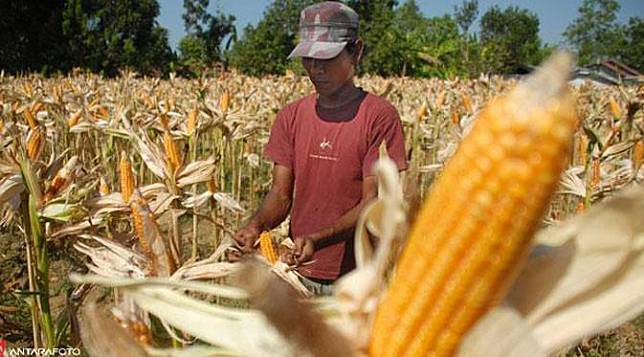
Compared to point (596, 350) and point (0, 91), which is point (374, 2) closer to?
point (0, 91)

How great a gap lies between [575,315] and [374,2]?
51.0m

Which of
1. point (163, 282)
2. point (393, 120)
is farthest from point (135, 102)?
point (163, 282)

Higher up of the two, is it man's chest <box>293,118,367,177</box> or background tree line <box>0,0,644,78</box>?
background tree line <box>0,0,644,78</box>

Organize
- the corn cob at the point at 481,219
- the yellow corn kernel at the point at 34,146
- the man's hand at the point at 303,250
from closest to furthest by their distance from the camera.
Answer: the corn cob at the point at 481,219 < the man's hand at the point at 303,250 < the yellow corn kernel at the point at 34,146

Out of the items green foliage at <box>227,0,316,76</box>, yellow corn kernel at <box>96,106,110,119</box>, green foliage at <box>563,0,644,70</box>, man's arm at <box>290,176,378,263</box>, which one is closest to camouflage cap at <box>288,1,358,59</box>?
man's arm at <box>290,176,378,263</box>

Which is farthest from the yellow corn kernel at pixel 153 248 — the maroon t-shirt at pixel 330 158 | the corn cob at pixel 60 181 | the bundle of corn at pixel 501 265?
the maroon t-shirt at pixel 330 158

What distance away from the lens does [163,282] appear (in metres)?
0.89

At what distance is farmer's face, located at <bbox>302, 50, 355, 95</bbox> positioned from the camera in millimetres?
2328

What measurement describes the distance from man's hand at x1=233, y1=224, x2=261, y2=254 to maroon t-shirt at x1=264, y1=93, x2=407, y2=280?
1.01 feet

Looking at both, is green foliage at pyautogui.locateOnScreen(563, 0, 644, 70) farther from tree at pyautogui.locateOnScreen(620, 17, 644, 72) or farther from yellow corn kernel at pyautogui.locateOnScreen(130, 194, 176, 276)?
yellow corn kernel at pyautogui.locateOnScreen(130, 194, 176, 276)

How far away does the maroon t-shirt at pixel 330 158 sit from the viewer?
94.8 inches

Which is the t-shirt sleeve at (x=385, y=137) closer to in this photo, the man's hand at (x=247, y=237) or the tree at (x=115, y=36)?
the man's hand at (x=247, y=237)

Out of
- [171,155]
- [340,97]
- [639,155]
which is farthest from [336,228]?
[639,155]

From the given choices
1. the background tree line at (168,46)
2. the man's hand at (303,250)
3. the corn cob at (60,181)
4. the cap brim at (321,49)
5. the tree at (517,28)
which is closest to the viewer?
the man's hand at (303,250)
